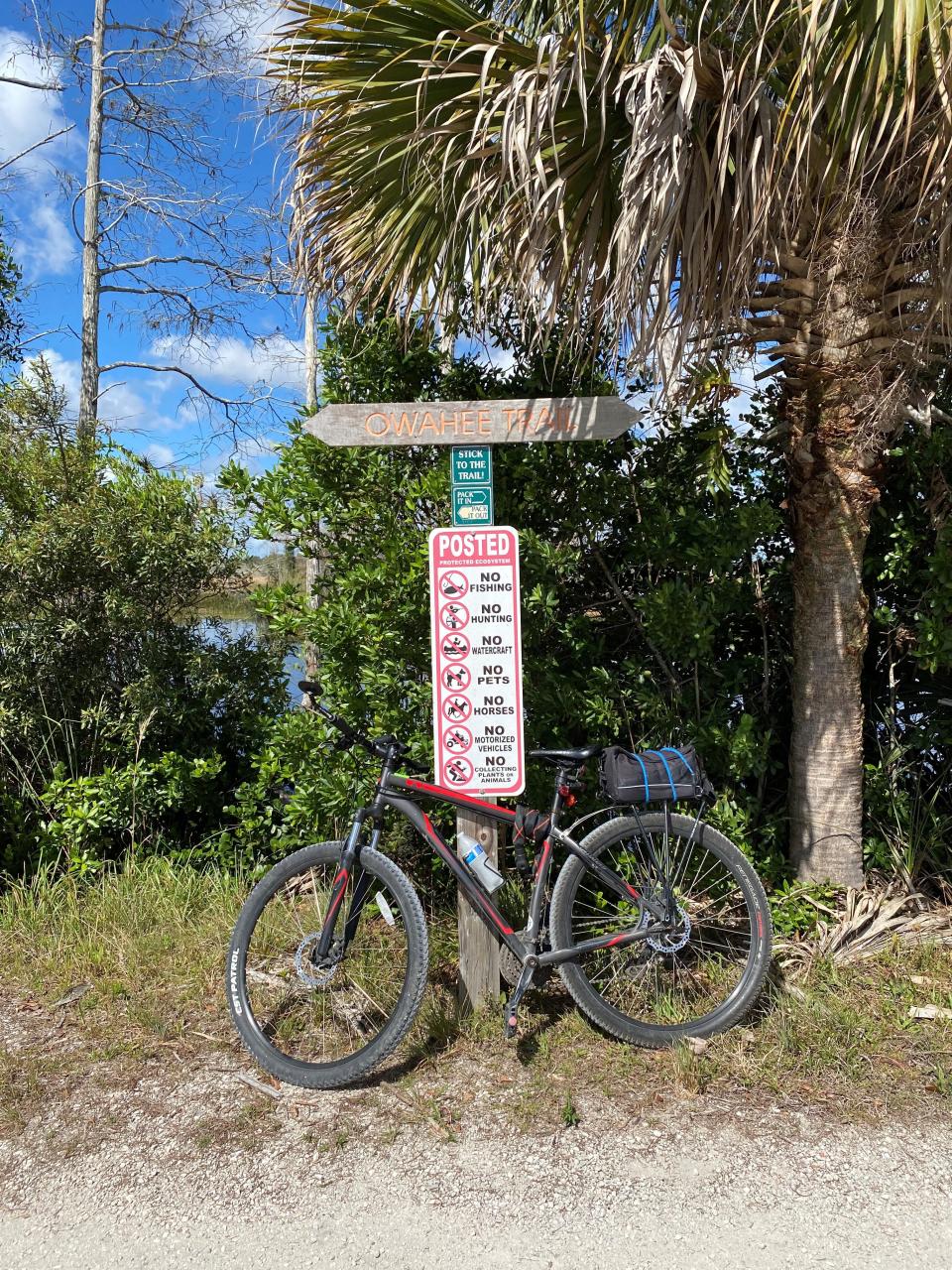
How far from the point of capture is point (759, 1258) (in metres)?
2.29

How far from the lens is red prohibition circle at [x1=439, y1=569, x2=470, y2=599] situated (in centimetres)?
350

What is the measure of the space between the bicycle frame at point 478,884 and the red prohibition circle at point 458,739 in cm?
17

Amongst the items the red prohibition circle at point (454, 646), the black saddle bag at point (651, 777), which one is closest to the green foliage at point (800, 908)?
the black saddle bag at point (651, 777)

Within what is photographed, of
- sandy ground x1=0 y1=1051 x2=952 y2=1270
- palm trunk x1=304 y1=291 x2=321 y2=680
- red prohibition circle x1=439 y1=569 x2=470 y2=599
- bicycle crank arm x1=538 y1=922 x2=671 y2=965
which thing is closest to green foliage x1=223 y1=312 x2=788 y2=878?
palm trunk x1=304 y1=291 x2=321 y2=680

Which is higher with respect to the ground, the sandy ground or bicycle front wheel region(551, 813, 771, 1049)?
bicycle front wheel region(551, 813, 771, 1049)

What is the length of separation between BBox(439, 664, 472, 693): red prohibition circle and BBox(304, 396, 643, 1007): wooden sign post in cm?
4

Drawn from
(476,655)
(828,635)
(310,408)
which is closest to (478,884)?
(476,655)

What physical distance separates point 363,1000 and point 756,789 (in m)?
2.13

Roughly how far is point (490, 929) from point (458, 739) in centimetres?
71

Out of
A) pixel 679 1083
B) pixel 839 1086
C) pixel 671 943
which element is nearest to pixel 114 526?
pixel 671 943

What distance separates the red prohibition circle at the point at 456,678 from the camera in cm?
351

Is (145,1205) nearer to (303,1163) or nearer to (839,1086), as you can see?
(303,1163)

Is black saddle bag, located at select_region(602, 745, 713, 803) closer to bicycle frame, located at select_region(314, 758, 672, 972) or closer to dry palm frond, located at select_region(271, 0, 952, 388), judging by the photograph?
bicycle frame, located at select_region(314, 758, 672, 972)

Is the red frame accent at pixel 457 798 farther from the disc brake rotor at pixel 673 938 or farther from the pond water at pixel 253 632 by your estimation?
the pond water at pixel 253 632
